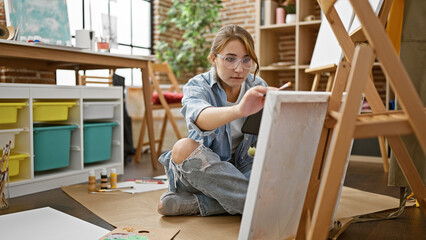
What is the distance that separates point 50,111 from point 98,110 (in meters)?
0.36

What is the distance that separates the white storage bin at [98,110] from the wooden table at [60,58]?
266mm

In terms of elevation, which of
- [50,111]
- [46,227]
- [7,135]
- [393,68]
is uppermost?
[393,68]

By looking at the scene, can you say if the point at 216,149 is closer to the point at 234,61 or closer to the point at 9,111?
the point at 234,61

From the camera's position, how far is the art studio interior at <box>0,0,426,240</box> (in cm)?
89

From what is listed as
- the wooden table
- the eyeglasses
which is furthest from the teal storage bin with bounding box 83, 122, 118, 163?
the eyeglasses

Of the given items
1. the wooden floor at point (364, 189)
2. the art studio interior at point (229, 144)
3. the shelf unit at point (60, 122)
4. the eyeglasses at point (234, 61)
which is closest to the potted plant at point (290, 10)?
the art studio interior at point (229, 144)

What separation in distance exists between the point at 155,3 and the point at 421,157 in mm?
4065

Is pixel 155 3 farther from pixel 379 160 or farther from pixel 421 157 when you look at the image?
pixel 421 157

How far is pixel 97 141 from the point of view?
2.55 metres

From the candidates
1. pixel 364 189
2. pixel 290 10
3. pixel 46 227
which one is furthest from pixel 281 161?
pixel 290 10

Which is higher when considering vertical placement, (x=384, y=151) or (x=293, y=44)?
(x=293, y=44)

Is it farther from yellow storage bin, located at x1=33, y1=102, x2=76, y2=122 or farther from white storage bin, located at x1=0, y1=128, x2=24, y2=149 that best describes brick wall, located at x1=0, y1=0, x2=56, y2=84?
white storage bin, located at x1=0, y1=128, x2=24, y2=149

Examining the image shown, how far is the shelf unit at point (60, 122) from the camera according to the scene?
2076 mm

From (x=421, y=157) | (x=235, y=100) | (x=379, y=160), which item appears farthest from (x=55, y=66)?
(x=379, y=160)
